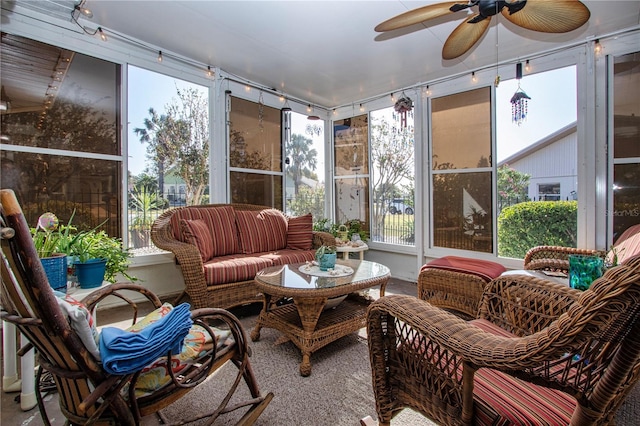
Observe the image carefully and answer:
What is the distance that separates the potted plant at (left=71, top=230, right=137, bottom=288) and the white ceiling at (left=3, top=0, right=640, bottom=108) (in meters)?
2.04

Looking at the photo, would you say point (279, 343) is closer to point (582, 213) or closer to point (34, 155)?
point (34, 155)

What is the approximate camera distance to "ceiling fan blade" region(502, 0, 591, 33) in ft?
5.92

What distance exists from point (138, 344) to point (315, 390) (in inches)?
45.0

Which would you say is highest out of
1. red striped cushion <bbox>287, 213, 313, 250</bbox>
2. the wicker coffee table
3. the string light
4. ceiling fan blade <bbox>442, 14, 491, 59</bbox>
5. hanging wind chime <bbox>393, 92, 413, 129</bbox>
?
the string light

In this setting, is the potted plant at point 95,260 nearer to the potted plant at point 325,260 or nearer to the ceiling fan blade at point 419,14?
the potted plant at point 325,260

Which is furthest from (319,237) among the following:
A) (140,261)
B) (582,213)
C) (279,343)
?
(582,213)

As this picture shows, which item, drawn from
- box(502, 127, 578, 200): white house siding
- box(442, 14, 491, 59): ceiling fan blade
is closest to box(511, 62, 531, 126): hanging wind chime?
box(502, 127, 578, 200): white house siding

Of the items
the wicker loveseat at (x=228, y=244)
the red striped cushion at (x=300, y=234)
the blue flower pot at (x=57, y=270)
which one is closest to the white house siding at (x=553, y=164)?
the wicker loveseat at (x=228, y=244)

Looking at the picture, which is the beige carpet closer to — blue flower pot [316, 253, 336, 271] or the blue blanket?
blue flower pot [316, 253, 336, 271]

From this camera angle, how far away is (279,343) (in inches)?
89.7

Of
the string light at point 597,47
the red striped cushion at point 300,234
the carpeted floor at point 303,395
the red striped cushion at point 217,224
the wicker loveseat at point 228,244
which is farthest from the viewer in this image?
the red striped cushion at point 300,234

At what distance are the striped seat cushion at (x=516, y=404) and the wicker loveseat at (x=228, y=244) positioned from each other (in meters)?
2.15

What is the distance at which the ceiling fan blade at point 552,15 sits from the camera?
180cm

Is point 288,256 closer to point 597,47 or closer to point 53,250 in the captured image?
point 53,250
